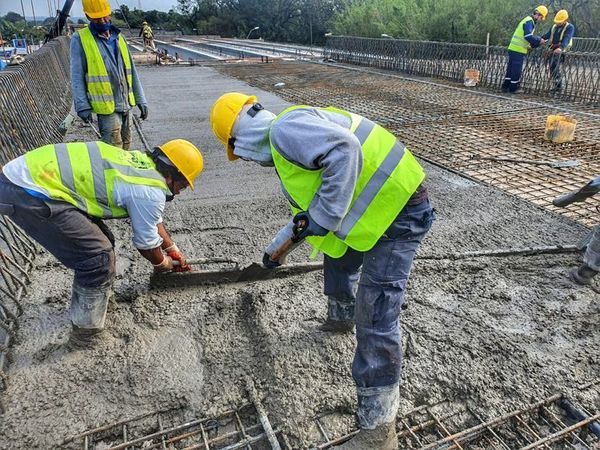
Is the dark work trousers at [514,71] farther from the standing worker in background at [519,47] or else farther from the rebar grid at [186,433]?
the rebar grid at [186,433]

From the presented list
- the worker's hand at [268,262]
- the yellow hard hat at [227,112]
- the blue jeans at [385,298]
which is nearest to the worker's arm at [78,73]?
the yellow hard hat at [227,112]

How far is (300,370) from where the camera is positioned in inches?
102

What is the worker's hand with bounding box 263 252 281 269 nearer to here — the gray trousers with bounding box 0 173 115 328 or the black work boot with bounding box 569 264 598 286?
the gray trousers with bounding box 0 173 115 328

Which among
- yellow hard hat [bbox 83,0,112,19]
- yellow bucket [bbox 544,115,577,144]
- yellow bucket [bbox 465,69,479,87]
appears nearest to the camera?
yellow hard hat [bbox 83,0,112,19]

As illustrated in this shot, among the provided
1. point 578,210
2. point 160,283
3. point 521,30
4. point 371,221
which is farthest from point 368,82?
point 371,221

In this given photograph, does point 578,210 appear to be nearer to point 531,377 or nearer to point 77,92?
point 531,377

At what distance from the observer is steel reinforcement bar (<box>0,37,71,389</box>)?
315cm

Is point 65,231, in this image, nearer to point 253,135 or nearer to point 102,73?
point 253,135

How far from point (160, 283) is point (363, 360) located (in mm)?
1733

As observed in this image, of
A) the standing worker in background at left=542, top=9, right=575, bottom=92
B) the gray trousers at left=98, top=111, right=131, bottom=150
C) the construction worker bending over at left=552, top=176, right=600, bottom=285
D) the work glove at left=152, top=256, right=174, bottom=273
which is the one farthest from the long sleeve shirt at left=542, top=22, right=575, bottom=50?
the work glove at left=152, top=256, right=174, bottom=273

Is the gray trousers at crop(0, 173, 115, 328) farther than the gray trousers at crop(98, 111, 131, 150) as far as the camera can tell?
No

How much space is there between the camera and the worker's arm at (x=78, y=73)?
4422 mm

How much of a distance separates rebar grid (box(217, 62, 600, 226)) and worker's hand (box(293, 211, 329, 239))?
3319 millimetres

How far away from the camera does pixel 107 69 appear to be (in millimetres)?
4621
